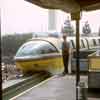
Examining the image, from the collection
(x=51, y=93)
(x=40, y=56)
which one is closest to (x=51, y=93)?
(x=51, y=93)

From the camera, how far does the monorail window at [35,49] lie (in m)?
15.2

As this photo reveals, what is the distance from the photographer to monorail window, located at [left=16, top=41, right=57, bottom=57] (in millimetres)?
15178

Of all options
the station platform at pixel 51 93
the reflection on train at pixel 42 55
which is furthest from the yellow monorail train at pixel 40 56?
the station platform at pixel 51 93

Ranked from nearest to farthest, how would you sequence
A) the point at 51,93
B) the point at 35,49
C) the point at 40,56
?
the point at 51,93 → the point at 35,49 → the point at 40,56

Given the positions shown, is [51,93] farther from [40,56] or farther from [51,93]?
[40,56]

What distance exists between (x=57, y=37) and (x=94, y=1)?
1108 centimetres

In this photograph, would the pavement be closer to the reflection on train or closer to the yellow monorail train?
the reflection on train

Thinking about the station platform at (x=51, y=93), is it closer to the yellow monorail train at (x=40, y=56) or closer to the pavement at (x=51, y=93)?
the pavement at (x=51, y=93)

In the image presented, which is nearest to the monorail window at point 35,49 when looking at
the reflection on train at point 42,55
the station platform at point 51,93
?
the reflection on train at point 42,55

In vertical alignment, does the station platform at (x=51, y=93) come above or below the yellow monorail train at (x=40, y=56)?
below

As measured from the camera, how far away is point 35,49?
599 inches

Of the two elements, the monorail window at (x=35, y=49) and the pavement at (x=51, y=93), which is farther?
the monorail window at (x=35, y=49)

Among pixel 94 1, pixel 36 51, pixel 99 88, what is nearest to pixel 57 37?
pixel 36 51

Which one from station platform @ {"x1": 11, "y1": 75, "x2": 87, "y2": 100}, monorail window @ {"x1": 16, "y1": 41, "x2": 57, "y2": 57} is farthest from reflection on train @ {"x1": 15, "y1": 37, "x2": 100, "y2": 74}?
station platform @ {"x1": 11, "y1": 75, "x2": 87, "y2": 100}
